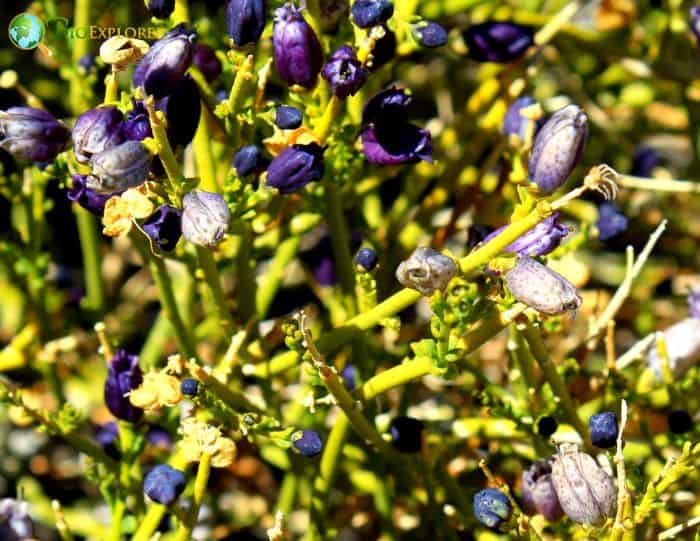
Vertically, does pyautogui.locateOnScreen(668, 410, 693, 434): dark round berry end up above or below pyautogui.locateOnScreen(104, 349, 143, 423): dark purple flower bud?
below

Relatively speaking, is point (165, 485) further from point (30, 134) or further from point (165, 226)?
point (30, 134)

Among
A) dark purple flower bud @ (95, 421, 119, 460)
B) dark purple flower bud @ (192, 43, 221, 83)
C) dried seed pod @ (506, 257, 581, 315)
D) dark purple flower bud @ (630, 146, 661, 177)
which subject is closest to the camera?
dried seed pod @ (506, 257, 581, 315)

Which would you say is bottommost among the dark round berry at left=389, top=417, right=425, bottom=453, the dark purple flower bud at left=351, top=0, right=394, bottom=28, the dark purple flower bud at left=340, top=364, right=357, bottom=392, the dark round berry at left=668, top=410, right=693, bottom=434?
the dark round berry at left=668, top=410, right=693, bottom=434

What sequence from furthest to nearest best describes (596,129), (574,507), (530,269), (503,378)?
(596,129)
(503,378)
(574,507)
(530,269)

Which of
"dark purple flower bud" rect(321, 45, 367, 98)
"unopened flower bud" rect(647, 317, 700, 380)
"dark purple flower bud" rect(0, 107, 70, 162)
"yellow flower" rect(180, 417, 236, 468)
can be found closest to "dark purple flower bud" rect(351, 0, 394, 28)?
"dark purple flower bud" rect(321, 45, 367, 98)

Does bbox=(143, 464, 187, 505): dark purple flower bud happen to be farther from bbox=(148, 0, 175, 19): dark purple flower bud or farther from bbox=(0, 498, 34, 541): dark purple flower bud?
bbox=(148, 0, 175, 19): dark purple flower bud

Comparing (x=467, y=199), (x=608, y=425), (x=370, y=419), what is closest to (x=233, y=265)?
(x=370, y=419)

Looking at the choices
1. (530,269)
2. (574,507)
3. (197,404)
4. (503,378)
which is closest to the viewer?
(530,269)

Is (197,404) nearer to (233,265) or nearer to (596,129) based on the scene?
(233,265)
